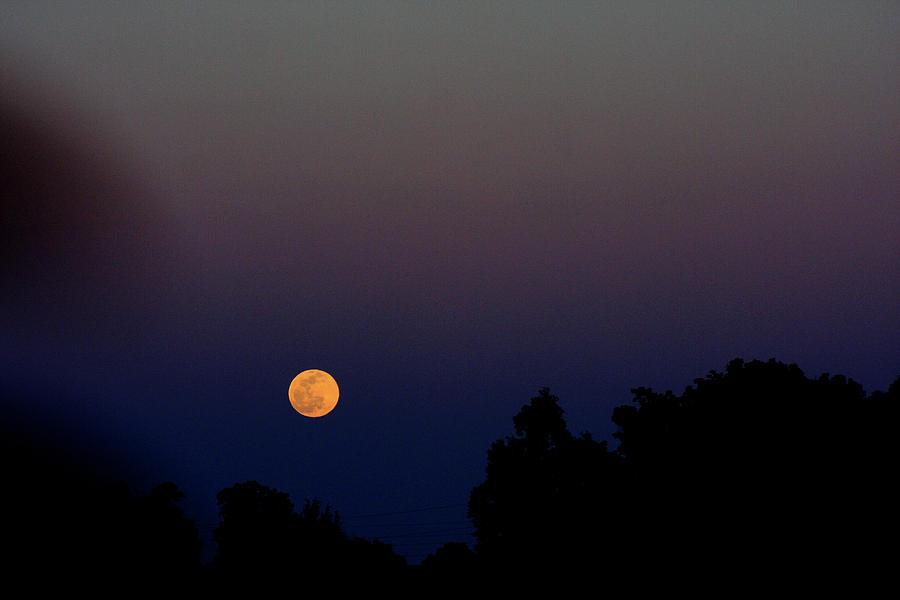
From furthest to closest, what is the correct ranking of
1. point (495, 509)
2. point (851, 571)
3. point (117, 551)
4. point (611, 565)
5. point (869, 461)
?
point (117, 551), point (495, 509), point (611, 565), point (869, 461), point (851, 571)

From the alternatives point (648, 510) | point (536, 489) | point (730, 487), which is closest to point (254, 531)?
point (536, 489)

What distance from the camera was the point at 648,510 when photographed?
36.7 meters

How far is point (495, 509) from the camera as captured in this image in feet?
151

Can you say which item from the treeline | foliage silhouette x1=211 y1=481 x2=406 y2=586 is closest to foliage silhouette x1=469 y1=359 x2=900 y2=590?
the treeline

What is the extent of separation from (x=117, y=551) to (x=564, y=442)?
22859 millimetres

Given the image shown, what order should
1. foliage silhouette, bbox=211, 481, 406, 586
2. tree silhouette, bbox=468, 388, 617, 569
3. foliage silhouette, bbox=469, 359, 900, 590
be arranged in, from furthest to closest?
foliage silhouette, bbox=211, 481, 406, 586, tree silhouette, bbox=468, 388, 617, 569, foliage silhouette, bbox=469, 359, 900, 590

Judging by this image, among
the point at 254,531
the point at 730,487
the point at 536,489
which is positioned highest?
the point at 254,531

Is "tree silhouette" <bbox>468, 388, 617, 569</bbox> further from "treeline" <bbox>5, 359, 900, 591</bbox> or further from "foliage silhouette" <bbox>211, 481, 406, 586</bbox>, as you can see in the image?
"foliage silhouette" <bbox>211, 481, 406, 586</bbox>

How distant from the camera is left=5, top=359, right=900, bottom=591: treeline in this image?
3341 cm

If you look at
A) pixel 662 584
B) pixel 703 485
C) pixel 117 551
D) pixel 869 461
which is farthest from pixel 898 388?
pixel 117 551

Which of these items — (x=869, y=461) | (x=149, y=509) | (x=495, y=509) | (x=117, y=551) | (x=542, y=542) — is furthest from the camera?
(x=149, y=509)

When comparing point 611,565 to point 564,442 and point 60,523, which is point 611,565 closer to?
point 564,442

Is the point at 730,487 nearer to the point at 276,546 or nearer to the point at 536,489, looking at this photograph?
the point at 536,489

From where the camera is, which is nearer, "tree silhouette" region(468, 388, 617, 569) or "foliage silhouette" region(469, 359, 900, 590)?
"foliage silhouette" region(469, 359, 900, 590)
